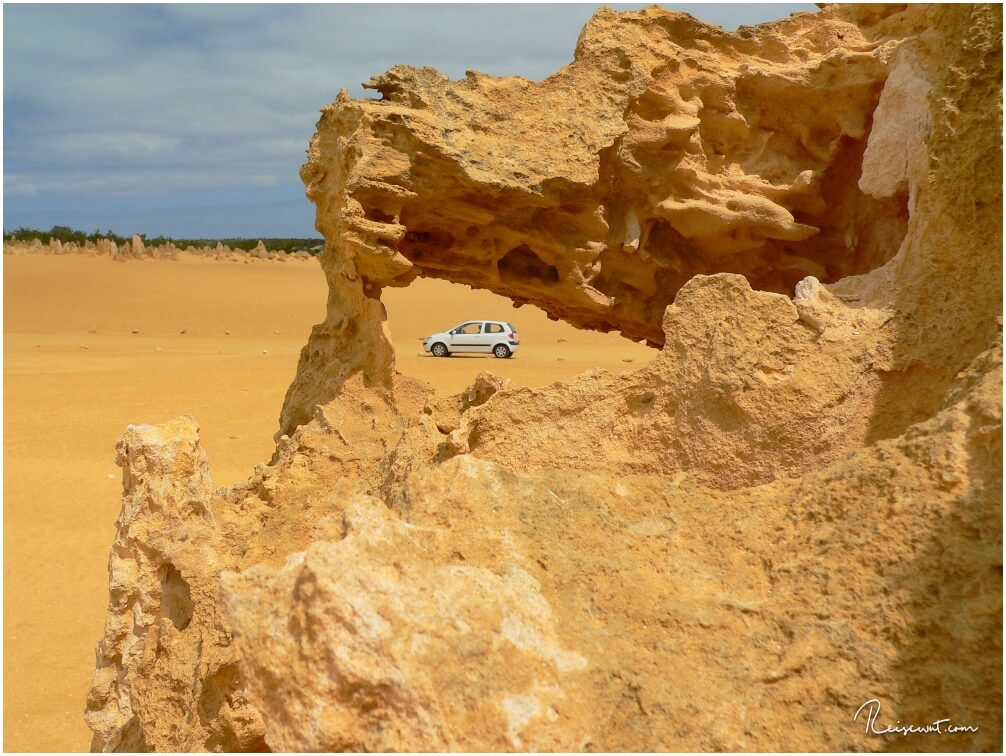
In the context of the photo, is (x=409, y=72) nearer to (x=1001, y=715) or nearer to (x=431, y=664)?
(x=431, y=664)

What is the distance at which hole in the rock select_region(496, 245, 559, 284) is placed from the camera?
6.44m

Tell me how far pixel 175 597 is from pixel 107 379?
628 inches

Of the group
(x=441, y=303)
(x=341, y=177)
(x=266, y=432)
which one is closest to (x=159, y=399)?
(x=266, y=432)

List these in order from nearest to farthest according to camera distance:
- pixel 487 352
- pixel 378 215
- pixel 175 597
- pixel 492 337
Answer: pixel 175 597
pixel 378 215
pixel 492 337
pixel 487 352

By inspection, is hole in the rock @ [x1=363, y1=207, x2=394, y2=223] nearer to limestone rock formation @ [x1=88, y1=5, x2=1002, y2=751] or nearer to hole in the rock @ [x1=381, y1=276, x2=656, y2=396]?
limestone rock formation @ [x1=88, y1=5, x2=1002, y2=751]

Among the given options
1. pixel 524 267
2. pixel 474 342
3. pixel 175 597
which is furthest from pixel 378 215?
pixel 474 342

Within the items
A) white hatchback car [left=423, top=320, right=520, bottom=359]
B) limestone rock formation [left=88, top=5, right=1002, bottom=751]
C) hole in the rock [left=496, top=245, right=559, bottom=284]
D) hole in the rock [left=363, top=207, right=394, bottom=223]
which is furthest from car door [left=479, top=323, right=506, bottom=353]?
hole in the rock [left=363, top=207, right=394, bottom=223]

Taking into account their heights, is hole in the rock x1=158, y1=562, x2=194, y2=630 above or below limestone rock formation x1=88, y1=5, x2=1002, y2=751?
below

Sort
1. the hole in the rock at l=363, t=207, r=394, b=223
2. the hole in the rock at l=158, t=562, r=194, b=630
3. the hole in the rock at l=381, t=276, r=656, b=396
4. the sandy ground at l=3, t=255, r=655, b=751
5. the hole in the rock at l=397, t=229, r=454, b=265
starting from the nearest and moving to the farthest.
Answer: the hole in the rock at l=158, t=562, r=194, b=630, the hole in the rock at l=363, t=207, r=394, b=223, the hole in the rock at l=397, t=229, r=454, b=265, the sandy ground at l=3, t=255, r=655, b=751, the hole in the rock at l=381, t=276, r=656, b=396

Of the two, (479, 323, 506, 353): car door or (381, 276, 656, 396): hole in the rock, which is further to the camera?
(479, 323, 506, 353): car door

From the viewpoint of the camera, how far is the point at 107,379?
1877 centimetres

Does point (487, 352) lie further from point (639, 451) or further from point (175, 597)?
point (639, 451)

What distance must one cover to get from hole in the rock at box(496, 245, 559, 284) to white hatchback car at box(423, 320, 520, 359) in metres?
16.4

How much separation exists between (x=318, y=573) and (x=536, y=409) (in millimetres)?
1825
